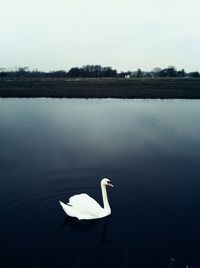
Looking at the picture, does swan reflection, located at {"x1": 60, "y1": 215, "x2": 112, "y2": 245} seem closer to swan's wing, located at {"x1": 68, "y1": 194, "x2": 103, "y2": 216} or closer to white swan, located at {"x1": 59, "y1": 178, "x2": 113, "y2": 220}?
white swan, located at {"x1": 59, "y1": 178, "x2": 113, "y2": 220}

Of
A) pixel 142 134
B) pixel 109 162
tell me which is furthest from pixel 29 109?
pixel 109 162

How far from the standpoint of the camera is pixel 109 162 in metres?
17.2

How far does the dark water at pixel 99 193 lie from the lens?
382 inches

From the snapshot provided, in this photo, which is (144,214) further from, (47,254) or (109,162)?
(109,162)

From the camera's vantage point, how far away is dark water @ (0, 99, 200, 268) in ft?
31.8

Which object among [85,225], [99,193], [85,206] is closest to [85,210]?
[85,206]

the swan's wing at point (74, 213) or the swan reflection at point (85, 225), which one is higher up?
the swan's wing at point (74, 213)

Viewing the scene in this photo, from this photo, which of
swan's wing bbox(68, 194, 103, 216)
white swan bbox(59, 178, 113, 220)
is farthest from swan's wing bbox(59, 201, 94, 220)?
swan's wing bbox(68, 194, 103, 216)

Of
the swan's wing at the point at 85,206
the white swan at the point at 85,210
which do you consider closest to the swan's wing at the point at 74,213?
the white swan at the point at 85,210

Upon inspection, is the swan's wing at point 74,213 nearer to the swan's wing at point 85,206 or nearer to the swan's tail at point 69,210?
the swan's tail at point 69,210

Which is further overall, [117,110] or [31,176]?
[117,110]

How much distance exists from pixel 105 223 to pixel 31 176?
5.04 meters

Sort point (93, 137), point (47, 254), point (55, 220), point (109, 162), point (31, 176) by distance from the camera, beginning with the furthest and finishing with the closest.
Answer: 1. point (93, 137)
2. point (109, 162)
3. point (31, 176)
4. point (55, 220)
5. point (47, 254)

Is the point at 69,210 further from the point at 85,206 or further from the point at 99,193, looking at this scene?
the point at 99,193
